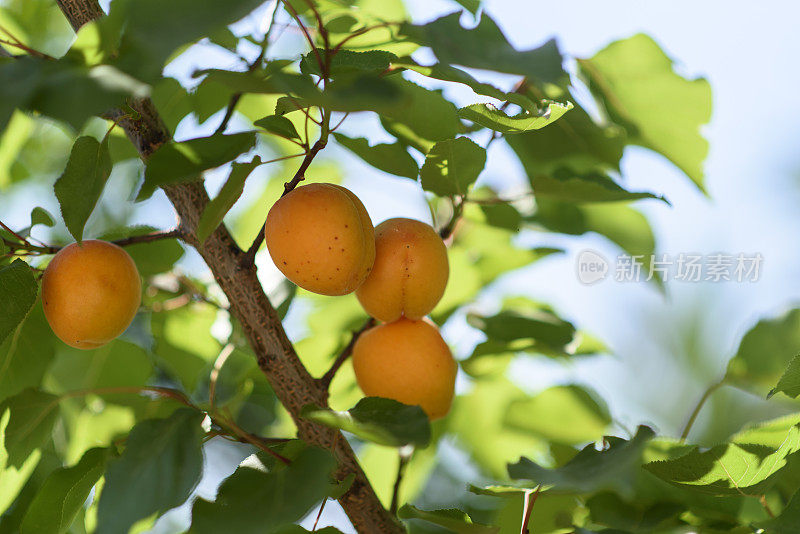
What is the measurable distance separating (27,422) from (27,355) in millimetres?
69

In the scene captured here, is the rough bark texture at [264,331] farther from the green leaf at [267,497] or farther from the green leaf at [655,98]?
the green leaf at [655,98]

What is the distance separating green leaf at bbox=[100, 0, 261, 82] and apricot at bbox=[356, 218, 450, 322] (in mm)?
293

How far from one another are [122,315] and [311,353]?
28 cm

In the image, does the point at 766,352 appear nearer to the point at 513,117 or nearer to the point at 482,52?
the point at 513,117

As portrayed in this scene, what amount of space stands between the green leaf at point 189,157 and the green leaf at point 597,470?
0.30 metres

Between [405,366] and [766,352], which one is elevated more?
[405,366]

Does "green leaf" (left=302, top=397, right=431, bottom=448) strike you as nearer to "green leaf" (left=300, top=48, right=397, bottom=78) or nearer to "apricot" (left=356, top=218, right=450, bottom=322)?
"apricot" (left=356, top=218, right=450, bottom=322)

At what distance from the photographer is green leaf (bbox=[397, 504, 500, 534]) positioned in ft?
1.85

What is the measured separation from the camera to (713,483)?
1.93 feet

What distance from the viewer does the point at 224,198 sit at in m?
0.53

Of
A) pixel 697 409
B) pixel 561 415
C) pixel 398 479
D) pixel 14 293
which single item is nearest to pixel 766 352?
pixel 697 409

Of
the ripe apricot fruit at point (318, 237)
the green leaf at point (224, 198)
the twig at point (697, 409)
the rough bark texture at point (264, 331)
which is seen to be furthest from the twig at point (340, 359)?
the twig at point (697, 409)

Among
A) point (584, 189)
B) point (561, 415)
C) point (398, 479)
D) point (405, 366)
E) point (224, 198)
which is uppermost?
point (224, 198)

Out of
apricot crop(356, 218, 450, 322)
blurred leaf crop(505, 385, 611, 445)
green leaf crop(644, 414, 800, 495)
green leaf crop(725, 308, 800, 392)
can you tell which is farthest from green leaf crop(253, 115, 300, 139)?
green leaf crop(725, 308, 800, 392)
